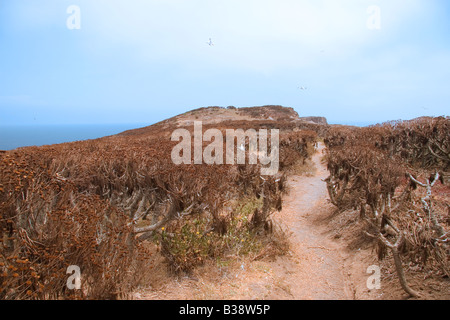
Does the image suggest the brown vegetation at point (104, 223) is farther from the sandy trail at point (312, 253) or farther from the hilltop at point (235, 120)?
the hilltop at point (235, 120)

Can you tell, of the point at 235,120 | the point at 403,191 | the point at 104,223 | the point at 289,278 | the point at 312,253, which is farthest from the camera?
the point at 235,120

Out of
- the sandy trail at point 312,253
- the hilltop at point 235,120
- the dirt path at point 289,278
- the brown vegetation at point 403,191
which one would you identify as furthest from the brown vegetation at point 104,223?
the hilltop at point 235,120

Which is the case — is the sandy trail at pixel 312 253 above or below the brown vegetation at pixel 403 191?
below

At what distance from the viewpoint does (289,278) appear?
4480mm

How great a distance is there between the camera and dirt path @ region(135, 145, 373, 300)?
372 centimetres

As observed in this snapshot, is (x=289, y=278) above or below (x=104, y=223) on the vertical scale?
below

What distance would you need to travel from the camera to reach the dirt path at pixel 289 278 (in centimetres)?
372

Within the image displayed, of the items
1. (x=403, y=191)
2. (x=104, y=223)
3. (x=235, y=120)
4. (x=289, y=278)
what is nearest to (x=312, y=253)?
(x=289, y=278)

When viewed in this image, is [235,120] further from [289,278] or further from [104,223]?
[104,223]

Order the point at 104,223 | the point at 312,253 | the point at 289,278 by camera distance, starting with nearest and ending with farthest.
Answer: the point at 104,223
the point at 289,278
the point at 312,253

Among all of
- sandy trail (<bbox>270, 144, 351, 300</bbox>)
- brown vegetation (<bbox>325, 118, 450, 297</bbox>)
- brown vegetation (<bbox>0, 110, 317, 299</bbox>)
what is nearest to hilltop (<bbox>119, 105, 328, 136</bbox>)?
brown vegetation (<bbox>325, 118, 450, 297</bbox>)

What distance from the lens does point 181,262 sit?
159 inches
